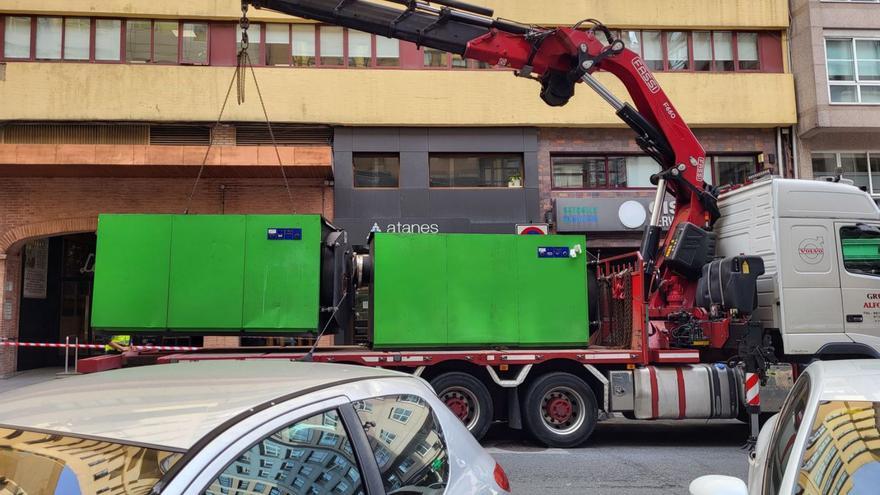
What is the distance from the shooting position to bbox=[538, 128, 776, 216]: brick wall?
16.4m

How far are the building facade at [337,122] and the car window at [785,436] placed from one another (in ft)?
40.2

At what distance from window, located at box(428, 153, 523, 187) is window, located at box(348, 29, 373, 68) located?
303 centimetres

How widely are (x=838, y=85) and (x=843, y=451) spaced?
58.0ft

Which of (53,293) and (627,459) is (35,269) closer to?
(53,293)

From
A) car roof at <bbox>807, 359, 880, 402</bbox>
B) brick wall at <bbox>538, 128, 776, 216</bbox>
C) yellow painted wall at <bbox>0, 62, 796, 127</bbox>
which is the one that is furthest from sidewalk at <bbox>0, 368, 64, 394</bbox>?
car roof at <bbox>807, 359, 880, 402</bbox>

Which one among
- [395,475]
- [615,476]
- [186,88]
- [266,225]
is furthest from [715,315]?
[186,88]

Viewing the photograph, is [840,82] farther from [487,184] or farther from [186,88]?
[186,88]

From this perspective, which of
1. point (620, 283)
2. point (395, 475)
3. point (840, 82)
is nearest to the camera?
point (395, 475)

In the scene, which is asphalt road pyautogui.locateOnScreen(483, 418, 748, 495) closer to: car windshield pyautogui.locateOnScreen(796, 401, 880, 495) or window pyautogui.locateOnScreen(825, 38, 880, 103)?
car windshield pyautogui.locateOnScreen(796, 401, 880, 495)

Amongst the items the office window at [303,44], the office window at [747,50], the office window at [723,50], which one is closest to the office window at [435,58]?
the office window at [303,44]

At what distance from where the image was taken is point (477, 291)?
8586 mm

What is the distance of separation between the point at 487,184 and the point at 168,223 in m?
9.44

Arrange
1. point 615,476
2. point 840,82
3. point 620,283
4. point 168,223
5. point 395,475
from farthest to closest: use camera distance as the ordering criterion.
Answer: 1. point 840,82
2. point 620,283
3. point 168,223
4. point 615,476
5. point 395,475

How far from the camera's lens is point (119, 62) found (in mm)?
15781
